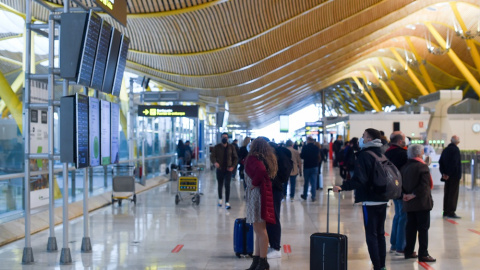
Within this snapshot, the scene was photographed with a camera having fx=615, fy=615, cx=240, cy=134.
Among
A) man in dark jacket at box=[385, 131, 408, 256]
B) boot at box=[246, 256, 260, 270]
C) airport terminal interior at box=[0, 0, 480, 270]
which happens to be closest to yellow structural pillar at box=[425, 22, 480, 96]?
airport terminal interior at box=[0, 0, 480, 270]

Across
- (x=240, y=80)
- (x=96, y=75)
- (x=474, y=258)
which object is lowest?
(x=474, y=258)

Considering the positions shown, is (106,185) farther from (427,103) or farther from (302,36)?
(427,103)

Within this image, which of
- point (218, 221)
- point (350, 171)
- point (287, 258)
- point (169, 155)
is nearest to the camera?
point (287, 258)

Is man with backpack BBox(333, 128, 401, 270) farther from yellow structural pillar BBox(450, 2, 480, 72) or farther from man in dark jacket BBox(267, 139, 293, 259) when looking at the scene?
yellow structural pillar BBox(450, 2, 480, 72)

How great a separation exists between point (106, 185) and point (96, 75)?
31.1 feet

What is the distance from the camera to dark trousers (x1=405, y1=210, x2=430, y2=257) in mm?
7848

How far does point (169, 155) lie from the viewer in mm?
29891

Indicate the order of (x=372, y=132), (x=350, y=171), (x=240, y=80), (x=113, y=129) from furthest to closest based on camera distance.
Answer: (x=240, y=80)
(x=350, y=171)
(x=113, y=129)
(x=372, y=132)

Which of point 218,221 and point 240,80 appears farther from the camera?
point 240,80

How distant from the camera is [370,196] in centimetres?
682

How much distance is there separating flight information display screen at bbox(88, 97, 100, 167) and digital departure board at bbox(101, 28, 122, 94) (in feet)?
1.51

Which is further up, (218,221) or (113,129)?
(113,129)

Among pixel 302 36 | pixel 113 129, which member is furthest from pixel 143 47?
pixel 113 129

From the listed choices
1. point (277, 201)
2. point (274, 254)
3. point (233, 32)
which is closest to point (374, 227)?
point (274, 254)
